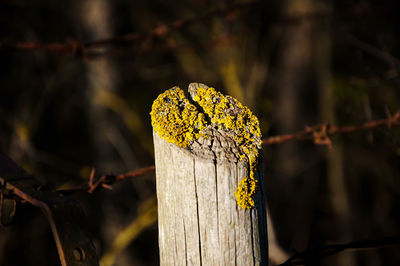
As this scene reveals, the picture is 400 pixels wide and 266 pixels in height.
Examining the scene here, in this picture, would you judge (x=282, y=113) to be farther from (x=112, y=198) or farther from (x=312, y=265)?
(x=312, y=265)

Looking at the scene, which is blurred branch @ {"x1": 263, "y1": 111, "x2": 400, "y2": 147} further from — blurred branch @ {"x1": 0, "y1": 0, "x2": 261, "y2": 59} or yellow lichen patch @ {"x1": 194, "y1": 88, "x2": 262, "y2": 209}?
blurred branch @ {"x1": 0, "y1": 0, "x2": 261, "y2": 59}

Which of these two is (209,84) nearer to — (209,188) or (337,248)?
(337,248)

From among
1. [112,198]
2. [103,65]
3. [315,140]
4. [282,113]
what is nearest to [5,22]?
[103,65]

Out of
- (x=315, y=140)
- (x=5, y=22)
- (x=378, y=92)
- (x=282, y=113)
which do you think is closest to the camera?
(x=315, y=140)

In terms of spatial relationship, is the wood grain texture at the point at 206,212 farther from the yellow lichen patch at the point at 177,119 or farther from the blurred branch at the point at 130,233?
the blurred branch at the point at 130,233

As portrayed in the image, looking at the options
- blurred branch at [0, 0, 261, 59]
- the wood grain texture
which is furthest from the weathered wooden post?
blurred branch at [0, 0, 261, 59]

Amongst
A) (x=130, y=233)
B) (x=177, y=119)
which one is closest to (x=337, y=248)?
(x=177, y=119)

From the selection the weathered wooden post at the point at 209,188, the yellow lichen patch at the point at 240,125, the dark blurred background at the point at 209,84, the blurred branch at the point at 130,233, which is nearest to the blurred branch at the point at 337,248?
the weathered wooden post at the point at 209,188

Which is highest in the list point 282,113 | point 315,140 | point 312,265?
point 282,113

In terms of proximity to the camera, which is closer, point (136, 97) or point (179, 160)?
point (179, 160)
